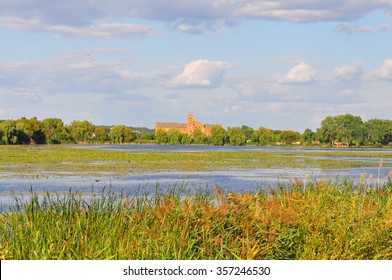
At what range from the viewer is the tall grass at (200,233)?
7234 mm

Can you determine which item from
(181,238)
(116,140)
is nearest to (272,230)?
(181,238)

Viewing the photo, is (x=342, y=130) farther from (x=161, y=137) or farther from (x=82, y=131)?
(x=82, y=131)

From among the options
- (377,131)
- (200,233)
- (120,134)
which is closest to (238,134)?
(120,134)

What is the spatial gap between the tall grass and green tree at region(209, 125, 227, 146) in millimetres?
117070

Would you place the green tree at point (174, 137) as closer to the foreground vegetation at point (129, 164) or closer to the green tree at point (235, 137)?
the green tree at point (235, 137)

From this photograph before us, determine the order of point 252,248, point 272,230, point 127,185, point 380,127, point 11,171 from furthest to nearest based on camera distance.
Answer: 1. point 380,127
2. point 11,171
3. point 127,185
4. point 272,230
5. point 252,248

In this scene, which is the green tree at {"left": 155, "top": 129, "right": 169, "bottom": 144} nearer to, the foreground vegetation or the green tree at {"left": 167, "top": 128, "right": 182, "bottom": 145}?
the green tree at {"left": 167, "top": 128, "right": 182, "bottom": 145}

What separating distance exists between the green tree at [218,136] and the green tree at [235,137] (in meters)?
1.18

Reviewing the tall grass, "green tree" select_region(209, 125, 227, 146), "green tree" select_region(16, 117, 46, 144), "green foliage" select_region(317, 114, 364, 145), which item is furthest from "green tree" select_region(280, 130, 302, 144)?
the tall grass

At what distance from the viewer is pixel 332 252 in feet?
25.6

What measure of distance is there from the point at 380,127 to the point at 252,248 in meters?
122

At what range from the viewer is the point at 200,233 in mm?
7918
